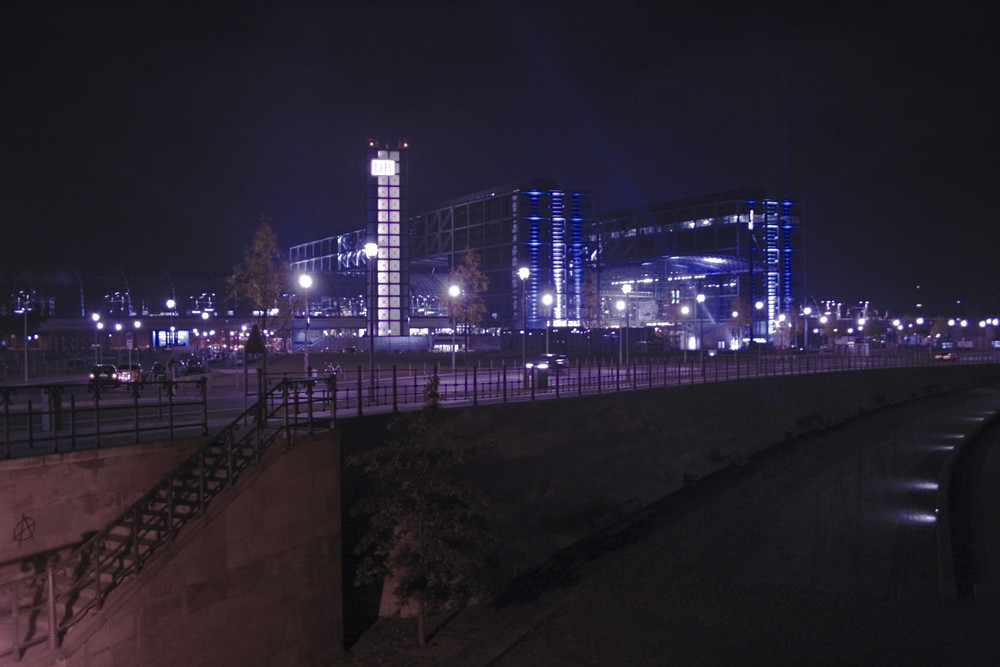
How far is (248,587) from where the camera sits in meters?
13.4

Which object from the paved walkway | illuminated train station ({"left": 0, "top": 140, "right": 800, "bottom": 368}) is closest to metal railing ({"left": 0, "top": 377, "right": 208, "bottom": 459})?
the paved walkway

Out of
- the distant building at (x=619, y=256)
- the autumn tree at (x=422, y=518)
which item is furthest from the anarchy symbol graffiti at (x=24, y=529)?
the distant building at (x=619, y=256)

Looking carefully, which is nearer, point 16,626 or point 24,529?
point 16,626

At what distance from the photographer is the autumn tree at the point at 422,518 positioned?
1505 cm

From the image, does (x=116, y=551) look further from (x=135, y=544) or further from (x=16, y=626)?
(x=16, y=626)

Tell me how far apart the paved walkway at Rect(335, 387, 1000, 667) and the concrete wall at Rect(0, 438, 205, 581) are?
18.6ft

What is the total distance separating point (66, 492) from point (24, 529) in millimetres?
784

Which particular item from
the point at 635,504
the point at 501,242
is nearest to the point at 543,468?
the point at 635,504

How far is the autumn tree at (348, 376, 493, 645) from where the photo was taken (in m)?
15.1

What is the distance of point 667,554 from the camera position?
2223cm

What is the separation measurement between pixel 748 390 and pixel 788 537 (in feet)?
58.6

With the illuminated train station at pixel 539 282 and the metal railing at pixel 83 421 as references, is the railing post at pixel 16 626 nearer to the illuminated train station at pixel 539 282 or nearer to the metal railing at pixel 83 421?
the metal railing at pixel 83 421

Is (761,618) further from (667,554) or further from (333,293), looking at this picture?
(333,293)

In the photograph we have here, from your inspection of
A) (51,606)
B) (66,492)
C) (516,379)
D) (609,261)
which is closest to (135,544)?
(51,606)
